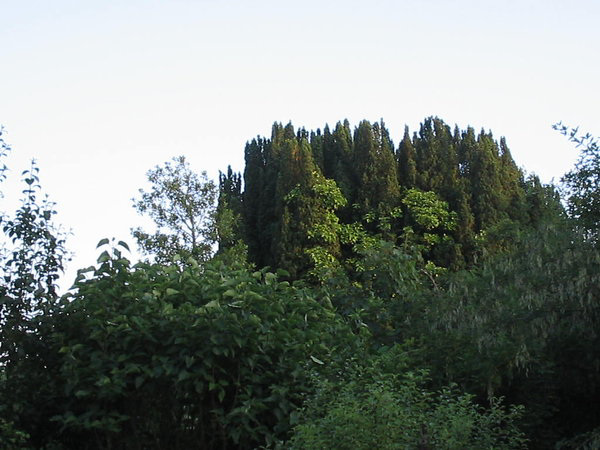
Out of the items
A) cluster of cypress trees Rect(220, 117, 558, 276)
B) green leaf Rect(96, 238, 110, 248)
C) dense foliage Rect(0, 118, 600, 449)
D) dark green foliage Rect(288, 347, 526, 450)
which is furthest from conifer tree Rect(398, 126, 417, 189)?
dark green foliage Rect(288, 347, 526, 450)

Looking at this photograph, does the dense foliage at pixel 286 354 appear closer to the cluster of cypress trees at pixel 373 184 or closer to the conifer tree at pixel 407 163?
the cluster of cypress trees at pixel 373 184

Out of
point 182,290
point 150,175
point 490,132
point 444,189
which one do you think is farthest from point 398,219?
point 182,290

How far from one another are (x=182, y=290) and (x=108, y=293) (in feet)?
1.92

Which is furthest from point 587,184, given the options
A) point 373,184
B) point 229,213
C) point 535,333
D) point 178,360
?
point 373,184

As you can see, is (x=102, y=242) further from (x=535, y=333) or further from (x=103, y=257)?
(x=535, y=333)

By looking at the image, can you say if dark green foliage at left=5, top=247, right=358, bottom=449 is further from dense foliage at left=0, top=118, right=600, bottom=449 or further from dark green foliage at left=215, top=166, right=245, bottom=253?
dark green foliage at left=215, top=166, right=245, bottom=253

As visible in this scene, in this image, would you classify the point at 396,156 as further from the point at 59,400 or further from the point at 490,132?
the point at 59,400

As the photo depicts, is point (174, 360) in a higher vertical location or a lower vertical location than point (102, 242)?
lower

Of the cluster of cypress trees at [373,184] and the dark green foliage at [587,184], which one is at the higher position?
the cluster of cypress trees at [373,184]

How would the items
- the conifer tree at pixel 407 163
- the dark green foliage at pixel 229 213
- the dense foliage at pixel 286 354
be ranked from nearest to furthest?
the dense foliage at pixel 286 354 < the dark green foliage at pixel 229 213 < the conifer tree at pixel 407 163

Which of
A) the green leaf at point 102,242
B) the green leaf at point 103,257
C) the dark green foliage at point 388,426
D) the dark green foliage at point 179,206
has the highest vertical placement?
the dark green foliage at point 179,206

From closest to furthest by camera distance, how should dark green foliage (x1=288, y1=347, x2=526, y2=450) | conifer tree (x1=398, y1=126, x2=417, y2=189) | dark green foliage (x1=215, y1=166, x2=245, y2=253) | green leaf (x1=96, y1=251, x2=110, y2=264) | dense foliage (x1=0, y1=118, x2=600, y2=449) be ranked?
dark green foliage (x1=288, y1=347, x2=526, y2=450) → dense foliage (x1=0, y1=118, x2=600, y2=449) → green leaf (x1=96, y1=251, x2=110, y2=264) → dark green foliage (x1=215, y1=166, x2=245, y2=253) → conifer tree (x1=398, y1=126, x2=417, y2=189)

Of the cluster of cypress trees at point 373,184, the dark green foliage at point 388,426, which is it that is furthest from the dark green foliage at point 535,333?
the cluster of cypress trees at point 373,184

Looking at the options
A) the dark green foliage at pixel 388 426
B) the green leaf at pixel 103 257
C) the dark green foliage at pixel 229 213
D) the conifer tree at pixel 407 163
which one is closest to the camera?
the dark green foliage at pixel 388 426
